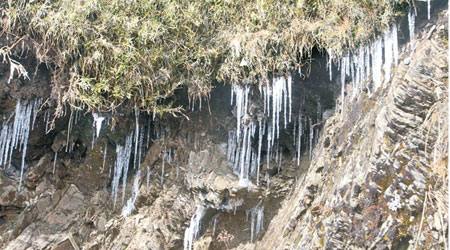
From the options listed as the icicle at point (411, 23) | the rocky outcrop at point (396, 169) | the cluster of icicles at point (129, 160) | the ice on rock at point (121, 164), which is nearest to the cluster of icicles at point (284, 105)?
the icicle at point (411, 23)

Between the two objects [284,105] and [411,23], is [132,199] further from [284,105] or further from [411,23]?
[411,23]

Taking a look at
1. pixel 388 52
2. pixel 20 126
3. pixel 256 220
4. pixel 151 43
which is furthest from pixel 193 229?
pixel 388 52

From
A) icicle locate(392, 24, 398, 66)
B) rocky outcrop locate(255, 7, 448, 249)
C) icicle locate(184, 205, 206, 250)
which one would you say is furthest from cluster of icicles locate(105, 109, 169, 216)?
icicle locate(392, 24, 398, 66)

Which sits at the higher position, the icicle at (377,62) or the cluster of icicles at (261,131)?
the icicle at (377,62)

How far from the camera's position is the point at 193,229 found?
672 cm

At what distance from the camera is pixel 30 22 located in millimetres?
5898

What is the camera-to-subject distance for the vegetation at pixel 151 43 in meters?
5.58

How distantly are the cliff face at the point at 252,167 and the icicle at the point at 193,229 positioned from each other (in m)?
0.02

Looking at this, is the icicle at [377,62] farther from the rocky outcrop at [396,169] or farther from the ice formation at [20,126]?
the ice formation at [20,126]

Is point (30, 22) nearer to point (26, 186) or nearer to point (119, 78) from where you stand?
point (119, 78)

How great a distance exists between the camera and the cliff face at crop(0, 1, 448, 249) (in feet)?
12.7

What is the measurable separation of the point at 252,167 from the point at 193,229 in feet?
4.97

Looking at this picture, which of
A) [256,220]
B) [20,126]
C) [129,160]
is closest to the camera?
[256,220]

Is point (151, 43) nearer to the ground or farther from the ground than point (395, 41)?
farther from the ground
